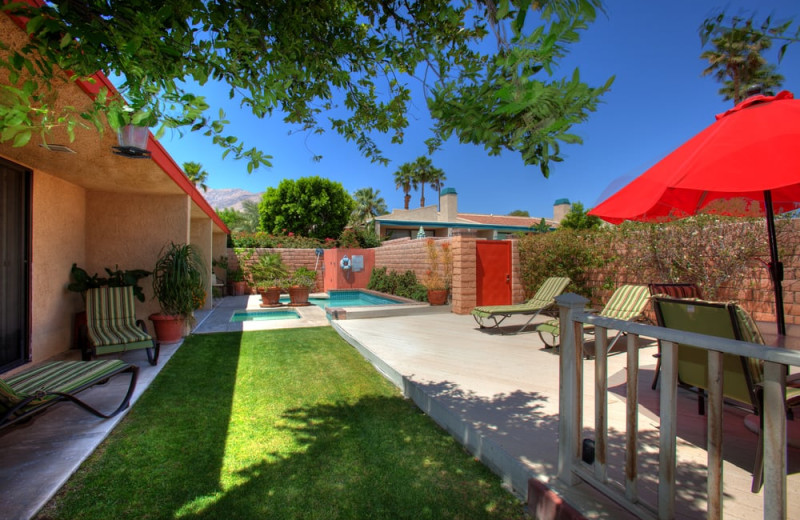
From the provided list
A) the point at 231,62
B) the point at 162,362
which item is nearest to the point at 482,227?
the point at 162,362

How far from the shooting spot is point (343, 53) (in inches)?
125

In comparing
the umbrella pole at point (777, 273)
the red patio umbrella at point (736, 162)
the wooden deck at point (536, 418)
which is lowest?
the wooden deck at point (536, 418)

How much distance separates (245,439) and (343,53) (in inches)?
134

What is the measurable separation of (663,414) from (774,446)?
367 mm

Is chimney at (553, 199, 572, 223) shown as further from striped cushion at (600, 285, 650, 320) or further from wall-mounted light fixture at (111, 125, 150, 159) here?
wall-mounted light fixture at (111, 125, 150, 159)

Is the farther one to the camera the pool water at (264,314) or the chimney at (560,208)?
the chimney at (560,208)

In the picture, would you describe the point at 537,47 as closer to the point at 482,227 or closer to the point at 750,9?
the point at 750,9

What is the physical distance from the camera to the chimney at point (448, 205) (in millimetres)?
28141

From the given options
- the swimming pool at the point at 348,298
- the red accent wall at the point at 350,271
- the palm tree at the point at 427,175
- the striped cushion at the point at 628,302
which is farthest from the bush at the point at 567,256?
the palm tree at the point at 427,175

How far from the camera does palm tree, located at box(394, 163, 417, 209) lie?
39875 millimetres

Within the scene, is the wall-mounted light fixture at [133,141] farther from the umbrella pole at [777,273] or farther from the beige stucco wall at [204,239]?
the beige stucco wall at [204,239]

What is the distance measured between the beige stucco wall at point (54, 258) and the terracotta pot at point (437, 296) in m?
7.88

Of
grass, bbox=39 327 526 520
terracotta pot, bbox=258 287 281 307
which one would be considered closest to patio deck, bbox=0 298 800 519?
grass, bbox=39 327 526 520

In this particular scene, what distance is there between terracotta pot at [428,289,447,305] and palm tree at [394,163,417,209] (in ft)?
101
